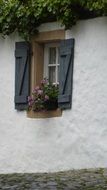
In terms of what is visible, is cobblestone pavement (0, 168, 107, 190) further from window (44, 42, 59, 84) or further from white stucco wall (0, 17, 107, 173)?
window (44, 42, 59, 84)

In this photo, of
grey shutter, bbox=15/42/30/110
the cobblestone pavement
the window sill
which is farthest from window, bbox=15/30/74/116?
the cobblestone pavement

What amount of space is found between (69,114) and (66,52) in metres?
1.03

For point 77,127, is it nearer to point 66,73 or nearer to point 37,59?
point 66,73

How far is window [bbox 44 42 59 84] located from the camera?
551 inches

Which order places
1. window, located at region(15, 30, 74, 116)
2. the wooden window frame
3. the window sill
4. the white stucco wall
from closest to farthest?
the white stucco wall, the window sill, the wooden window frame, window, located at region(15, 30, 74, 116)

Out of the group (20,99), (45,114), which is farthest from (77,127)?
(20,99)

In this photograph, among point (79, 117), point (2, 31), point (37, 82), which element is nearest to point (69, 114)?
point (79, 117)

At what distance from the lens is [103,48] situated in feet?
41.7

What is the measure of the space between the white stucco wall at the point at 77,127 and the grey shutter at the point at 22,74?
0.60 feet

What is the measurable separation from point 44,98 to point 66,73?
2.00 ft

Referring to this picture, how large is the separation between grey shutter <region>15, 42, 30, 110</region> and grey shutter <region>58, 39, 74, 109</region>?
0.84 metres

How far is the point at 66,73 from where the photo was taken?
524 inches

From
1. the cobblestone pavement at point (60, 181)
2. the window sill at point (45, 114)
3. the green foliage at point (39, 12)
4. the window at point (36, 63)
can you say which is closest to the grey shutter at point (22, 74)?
the window at point (36, 63)

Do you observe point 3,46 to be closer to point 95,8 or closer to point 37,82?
point 37,82
